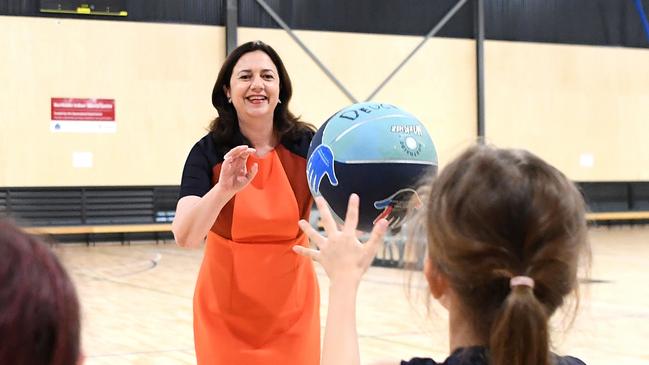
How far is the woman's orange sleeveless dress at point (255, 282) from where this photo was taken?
295cm

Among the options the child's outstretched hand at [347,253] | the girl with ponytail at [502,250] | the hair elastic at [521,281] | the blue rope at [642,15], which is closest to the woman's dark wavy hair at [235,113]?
the child's outstretched hand at [347,253]

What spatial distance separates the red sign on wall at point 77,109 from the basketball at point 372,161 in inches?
490

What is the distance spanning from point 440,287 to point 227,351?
1595mm

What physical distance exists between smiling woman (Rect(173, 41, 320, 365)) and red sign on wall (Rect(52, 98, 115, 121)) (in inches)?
470

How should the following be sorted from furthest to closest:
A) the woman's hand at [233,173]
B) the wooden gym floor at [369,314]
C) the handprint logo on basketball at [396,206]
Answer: the wooden gym floor at [369,314] < the woman's hand at [233,173] < the handprint logo on basketball at [396,206]

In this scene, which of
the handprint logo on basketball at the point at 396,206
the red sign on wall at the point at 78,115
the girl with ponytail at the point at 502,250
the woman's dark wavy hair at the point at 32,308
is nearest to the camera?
the woman's dark wavy hair at the point at 32,308

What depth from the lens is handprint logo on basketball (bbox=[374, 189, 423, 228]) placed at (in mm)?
2428

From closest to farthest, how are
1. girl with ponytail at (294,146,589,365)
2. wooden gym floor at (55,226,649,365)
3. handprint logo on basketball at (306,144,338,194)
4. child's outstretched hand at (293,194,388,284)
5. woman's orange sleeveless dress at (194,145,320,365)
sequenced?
girl with ponytail at (294,146,589,365) → child's outstretched hand at (293,194,388,284) → handprint logo on basketball at (306,144,338,194) → woman's orange sleeveless dress at (194,145,320,365) → wooden gym floor at (55,226,649,365)

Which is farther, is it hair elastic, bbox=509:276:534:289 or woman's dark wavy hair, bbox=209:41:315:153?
woman's dark wavy hair, bbox=209:41:315:153

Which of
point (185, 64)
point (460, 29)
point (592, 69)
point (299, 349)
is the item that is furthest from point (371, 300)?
point (592, 69)

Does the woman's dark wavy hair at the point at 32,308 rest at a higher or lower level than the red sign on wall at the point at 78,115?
lower

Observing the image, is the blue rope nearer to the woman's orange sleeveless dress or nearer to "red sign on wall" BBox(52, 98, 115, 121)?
"red sign on wall" BBox(52, 98, 115, 121)

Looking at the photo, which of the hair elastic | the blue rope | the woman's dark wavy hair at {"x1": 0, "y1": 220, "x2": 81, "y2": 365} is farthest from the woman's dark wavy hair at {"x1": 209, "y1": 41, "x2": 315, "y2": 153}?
the blue rope

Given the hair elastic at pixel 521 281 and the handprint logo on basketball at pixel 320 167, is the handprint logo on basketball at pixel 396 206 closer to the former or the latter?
the handprint logo on basketball at pixel 320 167
